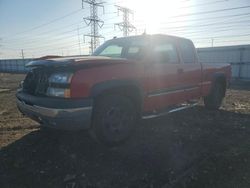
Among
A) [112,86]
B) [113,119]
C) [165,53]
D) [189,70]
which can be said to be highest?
[165,53]

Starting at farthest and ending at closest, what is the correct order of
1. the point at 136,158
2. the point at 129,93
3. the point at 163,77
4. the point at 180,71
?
the point at 180,71 < the point at 163,77 < the point at 129,93 < the point at 136,158

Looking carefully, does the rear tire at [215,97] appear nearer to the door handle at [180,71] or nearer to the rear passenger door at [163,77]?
the rear passenger door at [163,77]

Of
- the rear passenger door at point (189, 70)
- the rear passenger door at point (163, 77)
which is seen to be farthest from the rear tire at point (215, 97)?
the rear passenger door at point (163, 77)

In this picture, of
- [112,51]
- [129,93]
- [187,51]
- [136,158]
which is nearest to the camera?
[136,158]

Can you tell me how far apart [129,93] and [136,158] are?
3.85 ft

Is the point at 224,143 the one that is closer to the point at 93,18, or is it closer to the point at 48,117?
the point at 48,117

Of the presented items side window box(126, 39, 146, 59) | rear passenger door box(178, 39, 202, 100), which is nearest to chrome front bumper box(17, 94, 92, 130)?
side window box(126, 39, 146, 59)

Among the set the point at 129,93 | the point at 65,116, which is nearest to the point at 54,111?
the point at 65,116

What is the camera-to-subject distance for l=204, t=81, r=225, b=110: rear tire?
7.80 m

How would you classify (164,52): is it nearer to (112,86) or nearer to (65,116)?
(112,86)

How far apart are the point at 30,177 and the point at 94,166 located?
34.6 inches

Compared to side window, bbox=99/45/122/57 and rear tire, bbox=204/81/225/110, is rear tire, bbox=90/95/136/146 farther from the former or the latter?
rear tire, bbox=204/81/225/110

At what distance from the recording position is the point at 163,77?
213 inches

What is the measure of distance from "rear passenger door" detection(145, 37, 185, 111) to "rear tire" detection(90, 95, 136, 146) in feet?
1.84
